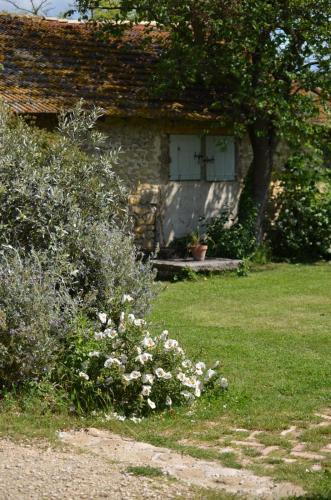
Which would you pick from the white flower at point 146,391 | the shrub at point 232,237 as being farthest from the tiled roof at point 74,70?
the white flower at point 146,391

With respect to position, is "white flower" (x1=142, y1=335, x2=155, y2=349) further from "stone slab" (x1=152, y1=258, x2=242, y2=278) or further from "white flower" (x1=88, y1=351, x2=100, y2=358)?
"stone slab" (x1=152, y1=258, x2=242, y2=278)

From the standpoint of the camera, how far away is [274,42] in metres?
15.9

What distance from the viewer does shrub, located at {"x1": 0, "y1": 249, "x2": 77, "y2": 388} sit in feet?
23.0

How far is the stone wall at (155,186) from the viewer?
16156 mm

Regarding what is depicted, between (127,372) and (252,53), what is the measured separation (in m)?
10.4

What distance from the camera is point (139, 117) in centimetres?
1595

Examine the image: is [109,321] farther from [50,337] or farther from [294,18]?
[294,18]

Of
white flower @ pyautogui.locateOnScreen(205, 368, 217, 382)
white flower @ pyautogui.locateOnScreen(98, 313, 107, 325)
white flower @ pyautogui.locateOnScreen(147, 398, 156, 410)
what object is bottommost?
white flower @ pyautogui.locateOnScreen(147, 398, 156, 410)

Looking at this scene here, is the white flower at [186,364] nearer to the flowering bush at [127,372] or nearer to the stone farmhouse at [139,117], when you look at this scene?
the flowering bush at [127,372]

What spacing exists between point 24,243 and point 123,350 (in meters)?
1.80

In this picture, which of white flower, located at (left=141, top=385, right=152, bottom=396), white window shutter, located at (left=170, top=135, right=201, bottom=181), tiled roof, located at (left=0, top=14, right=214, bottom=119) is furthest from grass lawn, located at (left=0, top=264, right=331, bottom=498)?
tiled roof, located at (left=0, top=14, right=214, bottom=119)

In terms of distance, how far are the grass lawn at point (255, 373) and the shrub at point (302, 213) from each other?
123 inches

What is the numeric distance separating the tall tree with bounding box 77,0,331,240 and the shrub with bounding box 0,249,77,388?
870 cm

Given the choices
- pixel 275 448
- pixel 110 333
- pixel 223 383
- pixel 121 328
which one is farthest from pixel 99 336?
pixel 275 448
